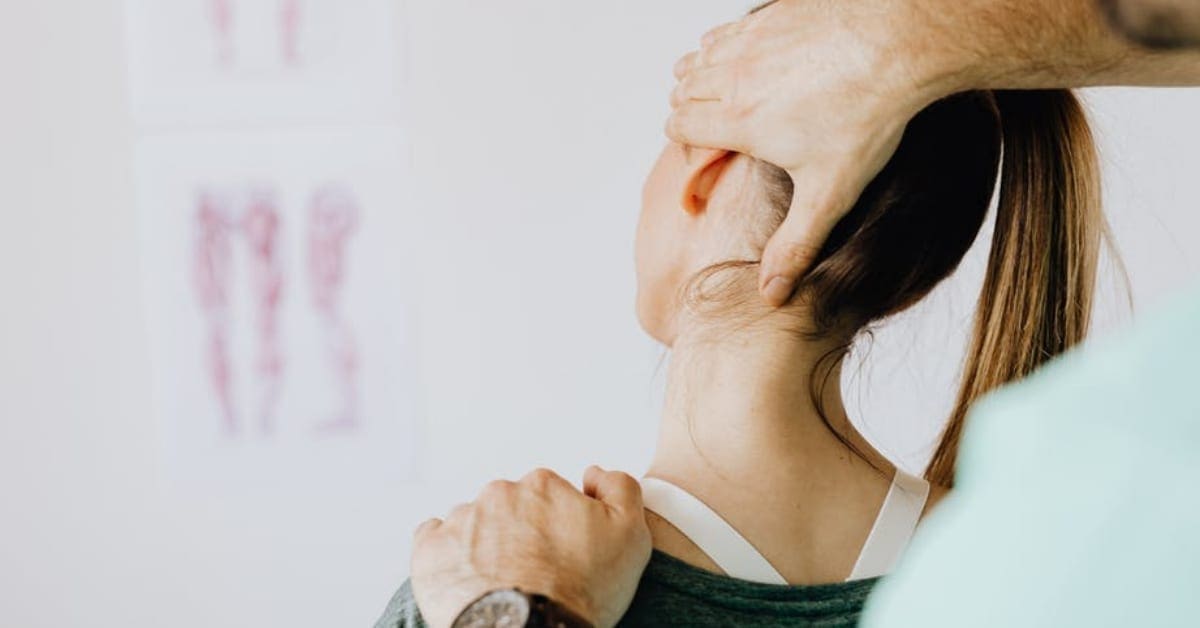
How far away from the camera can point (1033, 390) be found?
316 mm

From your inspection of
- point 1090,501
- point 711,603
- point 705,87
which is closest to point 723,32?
point 705,87

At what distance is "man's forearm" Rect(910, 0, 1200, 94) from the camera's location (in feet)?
2.66

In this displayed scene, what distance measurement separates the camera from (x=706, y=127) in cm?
99

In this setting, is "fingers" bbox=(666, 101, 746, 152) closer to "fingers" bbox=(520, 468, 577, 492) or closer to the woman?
the woman

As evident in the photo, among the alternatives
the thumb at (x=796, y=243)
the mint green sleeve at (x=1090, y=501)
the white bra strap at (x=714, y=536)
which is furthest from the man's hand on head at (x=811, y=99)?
the mint green sleeve at (x=1090, y=501)

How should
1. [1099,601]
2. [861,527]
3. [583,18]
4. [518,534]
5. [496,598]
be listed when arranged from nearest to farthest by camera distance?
[1099,601]
[496,598]
[518,534]
[861,527]
[583,18]

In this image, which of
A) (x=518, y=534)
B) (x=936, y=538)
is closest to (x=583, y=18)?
(x=518, y=534)

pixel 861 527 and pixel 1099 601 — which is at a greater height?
pixel 1099 601

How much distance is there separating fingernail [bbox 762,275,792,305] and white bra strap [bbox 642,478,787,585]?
6.6 inches

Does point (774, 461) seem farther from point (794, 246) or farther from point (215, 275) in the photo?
point (215, 275)

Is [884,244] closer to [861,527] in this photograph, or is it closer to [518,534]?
[861,527]

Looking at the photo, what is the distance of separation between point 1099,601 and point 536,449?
6.31ft

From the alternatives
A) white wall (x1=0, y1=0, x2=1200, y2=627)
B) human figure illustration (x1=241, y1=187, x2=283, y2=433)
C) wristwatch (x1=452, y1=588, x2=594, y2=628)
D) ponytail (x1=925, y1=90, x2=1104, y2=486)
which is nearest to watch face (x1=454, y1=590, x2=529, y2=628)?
wristwatch (x1=452, y1=588, x2=594, y2=628)

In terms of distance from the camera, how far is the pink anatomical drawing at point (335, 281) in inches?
85.2
